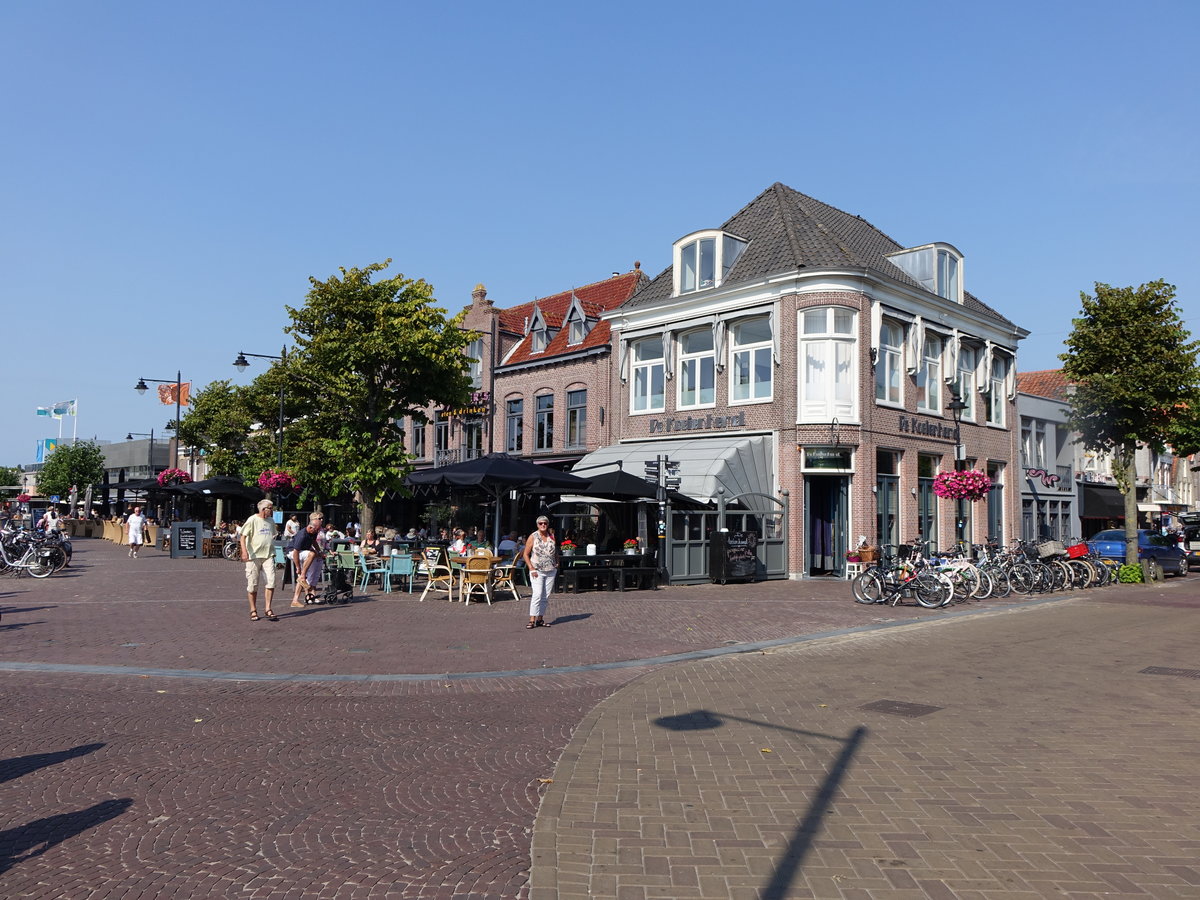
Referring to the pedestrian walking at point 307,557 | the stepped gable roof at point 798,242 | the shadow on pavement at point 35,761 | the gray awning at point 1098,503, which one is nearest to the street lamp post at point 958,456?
the stepped gable roof at point 798,242

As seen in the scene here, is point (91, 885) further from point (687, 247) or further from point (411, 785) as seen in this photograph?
point (687, 247)

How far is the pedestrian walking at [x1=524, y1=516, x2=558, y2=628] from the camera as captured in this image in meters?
12.3

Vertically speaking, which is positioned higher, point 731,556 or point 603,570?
point 731,556

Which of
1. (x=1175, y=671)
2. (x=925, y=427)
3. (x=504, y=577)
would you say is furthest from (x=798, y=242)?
(x=1175, y=671)

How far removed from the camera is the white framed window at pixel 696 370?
86.2 ft

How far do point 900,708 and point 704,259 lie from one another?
68.3ft

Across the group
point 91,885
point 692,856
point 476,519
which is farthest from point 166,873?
point 476,519

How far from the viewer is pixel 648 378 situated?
2794cm

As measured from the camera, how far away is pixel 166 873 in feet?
12.9

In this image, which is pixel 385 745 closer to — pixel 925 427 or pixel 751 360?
pixel 751 360

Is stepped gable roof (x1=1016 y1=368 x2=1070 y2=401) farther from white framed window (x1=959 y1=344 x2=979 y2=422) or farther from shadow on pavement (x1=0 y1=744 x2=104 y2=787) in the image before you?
shadow on pavement (x1=0 y1=744 x2=104 y2=787)

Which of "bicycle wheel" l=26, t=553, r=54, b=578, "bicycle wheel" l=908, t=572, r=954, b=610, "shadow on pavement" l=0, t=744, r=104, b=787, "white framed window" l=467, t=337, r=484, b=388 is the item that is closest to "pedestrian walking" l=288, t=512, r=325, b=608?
"bicycle wheel" l=26, t=553, r=54, b=578

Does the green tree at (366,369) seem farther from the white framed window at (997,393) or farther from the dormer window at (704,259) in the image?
the white framed window at (997,393)

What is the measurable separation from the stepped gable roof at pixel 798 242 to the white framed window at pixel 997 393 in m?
1.53
